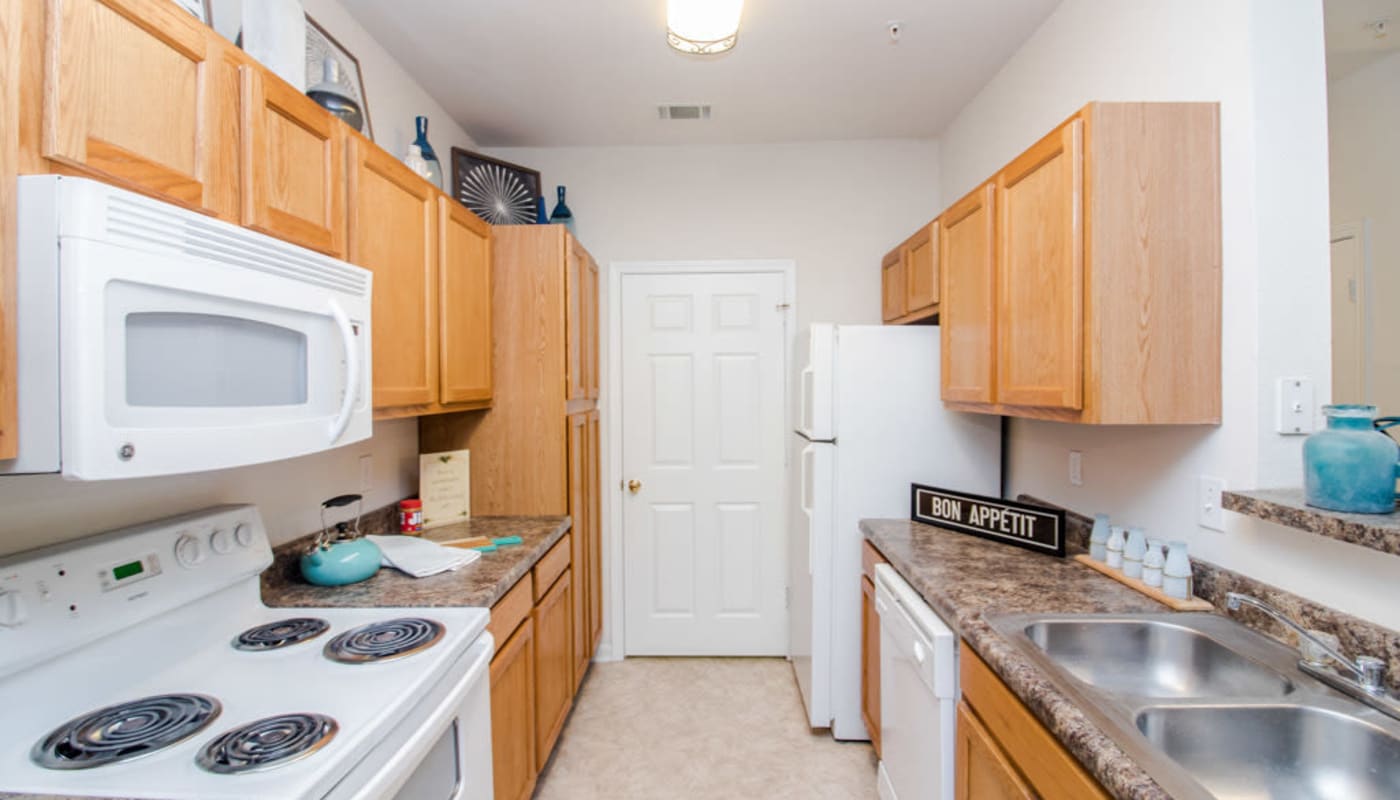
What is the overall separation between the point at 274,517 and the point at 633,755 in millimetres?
1585

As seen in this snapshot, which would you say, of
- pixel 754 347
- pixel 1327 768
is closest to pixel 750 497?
pixel 754 347

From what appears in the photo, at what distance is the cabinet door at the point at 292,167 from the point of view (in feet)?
3.75

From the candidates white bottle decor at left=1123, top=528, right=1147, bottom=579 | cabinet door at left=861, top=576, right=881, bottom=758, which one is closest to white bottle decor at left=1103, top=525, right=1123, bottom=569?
white bottle decor at left=1123, top=528, right=1147, bottom=579

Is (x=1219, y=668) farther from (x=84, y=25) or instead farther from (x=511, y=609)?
(x=84, y=25)

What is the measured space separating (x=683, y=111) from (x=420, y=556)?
2200 millimetres

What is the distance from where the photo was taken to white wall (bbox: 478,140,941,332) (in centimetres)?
301

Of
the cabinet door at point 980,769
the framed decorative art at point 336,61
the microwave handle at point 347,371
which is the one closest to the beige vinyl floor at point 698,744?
the cabinet door at point 980,769

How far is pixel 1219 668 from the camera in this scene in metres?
1.18

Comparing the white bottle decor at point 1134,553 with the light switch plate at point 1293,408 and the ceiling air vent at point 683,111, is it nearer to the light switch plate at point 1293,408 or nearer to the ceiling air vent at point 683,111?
the light switch plate at point 1293,408

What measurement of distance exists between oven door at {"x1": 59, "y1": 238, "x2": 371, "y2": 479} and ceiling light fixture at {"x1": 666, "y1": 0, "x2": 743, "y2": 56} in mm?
1208

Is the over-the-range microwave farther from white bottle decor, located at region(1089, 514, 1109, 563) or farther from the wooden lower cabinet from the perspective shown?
white bottle decor, located at region(1089, 514, 1109, 563)

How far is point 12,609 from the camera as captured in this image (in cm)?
89

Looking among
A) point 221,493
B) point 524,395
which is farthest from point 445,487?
point 221,493

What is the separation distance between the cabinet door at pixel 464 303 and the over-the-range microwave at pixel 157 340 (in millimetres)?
761
